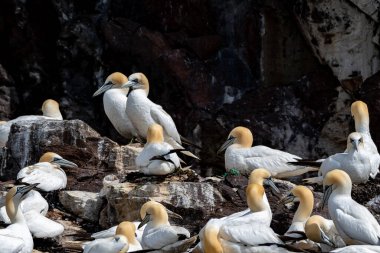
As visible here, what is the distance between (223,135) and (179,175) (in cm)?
505


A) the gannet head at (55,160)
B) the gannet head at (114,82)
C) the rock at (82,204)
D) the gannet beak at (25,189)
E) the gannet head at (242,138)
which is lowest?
the rock at (82,204)

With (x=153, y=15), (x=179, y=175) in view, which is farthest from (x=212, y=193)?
(x=153, y=15)

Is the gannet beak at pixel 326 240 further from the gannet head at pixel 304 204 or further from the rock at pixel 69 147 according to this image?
the rock at pixel 69 147

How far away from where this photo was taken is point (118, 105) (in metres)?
18.7

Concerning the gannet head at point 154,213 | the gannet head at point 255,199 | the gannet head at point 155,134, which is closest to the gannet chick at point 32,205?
the gannet head at point 155,134

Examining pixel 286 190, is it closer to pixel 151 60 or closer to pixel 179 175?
pixel 179 175

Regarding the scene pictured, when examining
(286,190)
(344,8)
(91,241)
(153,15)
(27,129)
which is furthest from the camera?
(153,15)

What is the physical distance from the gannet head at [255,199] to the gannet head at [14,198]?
2.43 meters

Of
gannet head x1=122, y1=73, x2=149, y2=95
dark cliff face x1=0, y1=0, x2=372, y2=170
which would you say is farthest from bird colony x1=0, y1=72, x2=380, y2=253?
dark cliff face x1=0, y1=0, x2=372, y2=170

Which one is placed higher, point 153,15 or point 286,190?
point 153,15

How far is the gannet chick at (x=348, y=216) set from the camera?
1376 cm

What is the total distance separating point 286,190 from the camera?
1589 cm

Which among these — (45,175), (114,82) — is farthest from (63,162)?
(114,82)

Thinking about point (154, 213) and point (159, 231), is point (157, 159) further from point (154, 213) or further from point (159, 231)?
point (159, 231)
